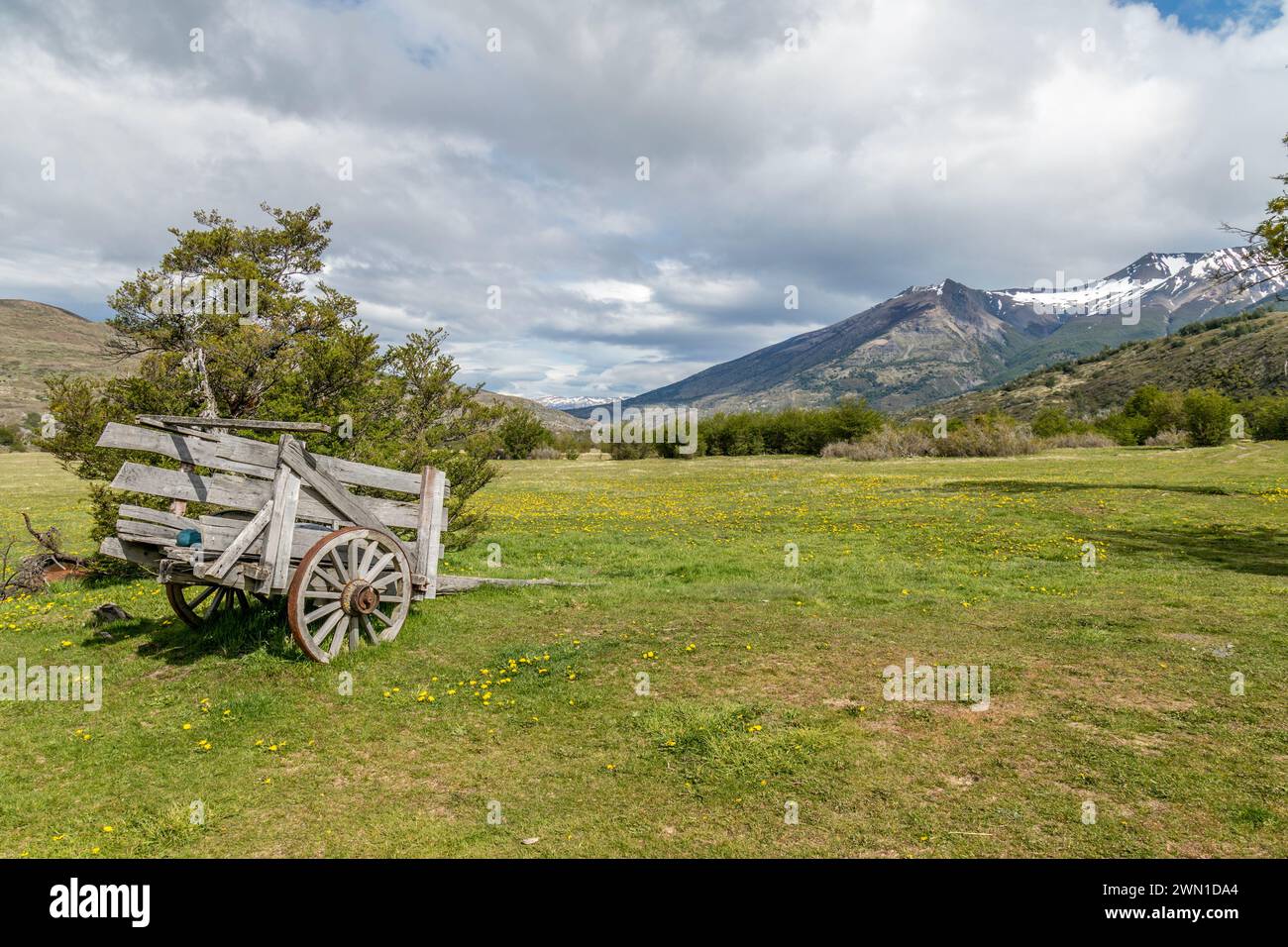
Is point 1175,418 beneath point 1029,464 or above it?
above

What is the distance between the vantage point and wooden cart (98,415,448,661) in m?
7.97

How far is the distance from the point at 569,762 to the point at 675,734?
114cm

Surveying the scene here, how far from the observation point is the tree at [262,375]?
1411 cm

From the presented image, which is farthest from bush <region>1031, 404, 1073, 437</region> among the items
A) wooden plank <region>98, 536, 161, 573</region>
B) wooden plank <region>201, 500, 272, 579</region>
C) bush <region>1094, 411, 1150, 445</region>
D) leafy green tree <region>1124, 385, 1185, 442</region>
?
wooden plank <region>98, 536, 161, 573</region>

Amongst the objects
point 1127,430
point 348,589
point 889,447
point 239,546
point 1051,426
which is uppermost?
point 1051,426

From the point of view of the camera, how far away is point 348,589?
8.64 meters

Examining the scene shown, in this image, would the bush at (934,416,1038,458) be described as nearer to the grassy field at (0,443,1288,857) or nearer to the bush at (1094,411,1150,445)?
the bush at (1094,411,1150,445)

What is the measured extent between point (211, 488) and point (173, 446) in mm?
666

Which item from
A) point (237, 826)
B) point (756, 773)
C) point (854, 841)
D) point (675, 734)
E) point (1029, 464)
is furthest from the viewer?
point (1029, 464)

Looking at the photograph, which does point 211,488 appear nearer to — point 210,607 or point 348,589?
point 348,589

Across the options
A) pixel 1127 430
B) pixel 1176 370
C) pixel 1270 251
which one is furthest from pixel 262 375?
pixel 1176 370

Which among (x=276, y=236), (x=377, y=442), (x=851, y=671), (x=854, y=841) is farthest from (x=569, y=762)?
(x=276, y=236)
